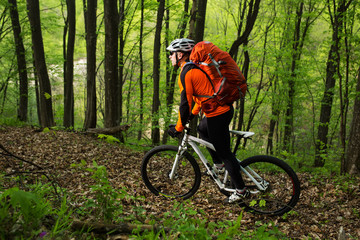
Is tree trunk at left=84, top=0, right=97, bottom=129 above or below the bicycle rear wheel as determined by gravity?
above

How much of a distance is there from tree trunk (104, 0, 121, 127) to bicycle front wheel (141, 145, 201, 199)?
198 inches

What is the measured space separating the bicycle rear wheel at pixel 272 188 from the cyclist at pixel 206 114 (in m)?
0.20

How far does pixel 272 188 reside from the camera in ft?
12.5

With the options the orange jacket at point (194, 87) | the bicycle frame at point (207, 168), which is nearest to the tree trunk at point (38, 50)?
the bicycle frame at point (207, 168)

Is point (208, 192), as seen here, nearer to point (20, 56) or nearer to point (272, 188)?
point (272, 188)

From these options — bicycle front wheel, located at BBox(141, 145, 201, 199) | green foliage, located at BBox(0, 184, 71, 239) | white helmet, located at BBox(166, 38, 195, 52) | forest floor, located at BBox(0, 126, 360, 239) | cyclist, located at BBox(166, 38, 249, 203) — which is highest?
white helmet, located at BBox(166, 38, 195, 52)

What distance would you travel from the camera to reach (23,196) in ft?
5.53

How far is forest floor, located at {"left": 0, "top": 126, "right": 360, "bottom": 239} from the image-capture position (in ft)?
11.5

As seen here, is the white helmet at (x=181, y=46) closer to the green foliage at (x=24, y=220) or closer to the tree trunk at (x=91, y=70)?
the green foliage at (x=24, y=220)

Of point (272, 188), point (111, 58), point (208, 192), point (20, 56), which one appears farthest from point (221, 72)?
point (20, 56)

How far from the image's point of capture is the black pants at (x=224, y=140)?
3555 mm

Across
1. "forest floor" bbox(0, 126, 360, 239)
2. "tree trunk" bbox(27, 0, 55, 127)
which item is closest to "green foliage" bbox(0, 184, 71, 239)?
"forest floor" bbox(0, 126, 360, 239)

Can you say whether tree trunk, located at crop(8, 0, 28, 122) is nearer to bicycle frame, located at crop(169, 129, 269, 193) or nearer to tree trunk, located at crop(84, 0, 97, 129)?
tree trunk, located at crop(84, 0, 97, 129)

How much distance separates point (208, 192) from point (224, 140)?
1514 millimetres
